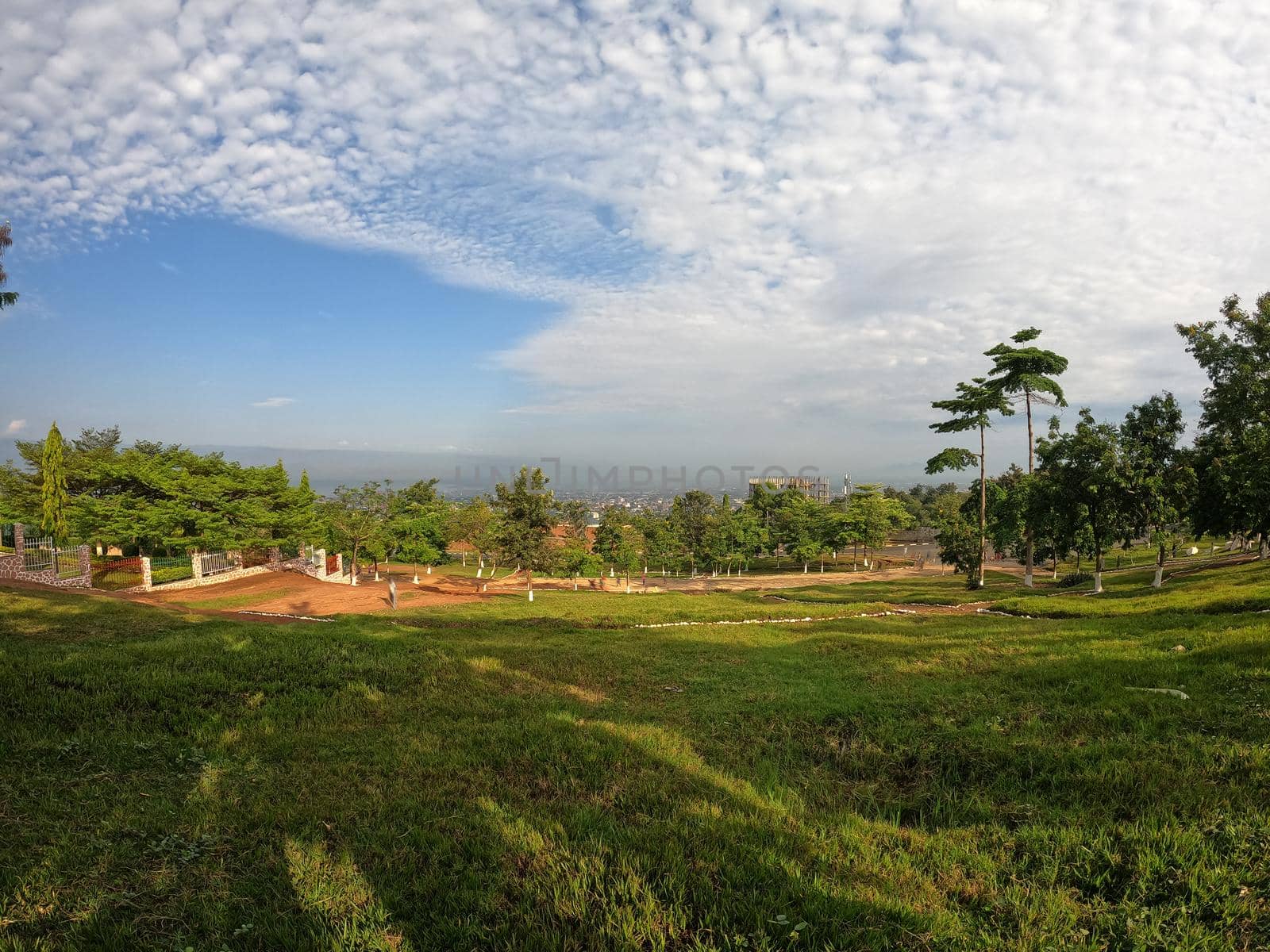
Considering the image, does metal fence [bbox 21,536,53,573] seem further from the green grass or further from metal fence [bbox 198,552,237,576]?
metal fence [bbox 198,552,237,576]

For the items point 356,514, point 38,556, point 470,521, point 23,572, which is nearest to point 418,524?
point 470,521

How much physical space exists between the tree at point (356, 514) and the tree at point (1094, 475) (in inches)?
1469

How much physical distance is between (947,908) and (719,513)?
64289 mm

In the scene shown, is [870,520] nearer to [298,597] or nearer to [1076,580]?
[1076,580]

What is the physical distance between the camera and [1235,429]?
28641 millimetres

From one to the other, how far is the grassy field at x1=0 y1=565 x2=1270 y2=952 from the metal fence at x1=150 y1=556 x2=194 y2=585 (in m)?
22.8

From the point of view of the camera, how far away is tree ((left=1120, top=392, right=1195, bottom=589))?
2284cm

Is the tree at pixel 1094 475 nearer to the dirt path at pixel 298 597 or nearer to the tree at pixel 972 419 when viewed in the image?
the tree at pixel 972 419

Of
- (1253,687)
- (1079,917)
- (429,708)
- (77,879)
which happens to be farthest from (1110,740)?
(77,879)

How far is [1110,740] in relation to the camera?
6.08m

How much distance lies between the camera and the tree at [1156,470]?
22.8m

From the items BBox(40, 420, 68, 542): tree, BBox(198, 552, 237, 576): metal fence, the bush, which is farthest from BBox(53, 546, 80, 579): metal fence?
the bush

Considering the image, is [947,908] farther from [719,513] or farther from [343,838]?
[719,513]

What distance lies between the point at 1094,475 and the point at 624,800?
2595cm
